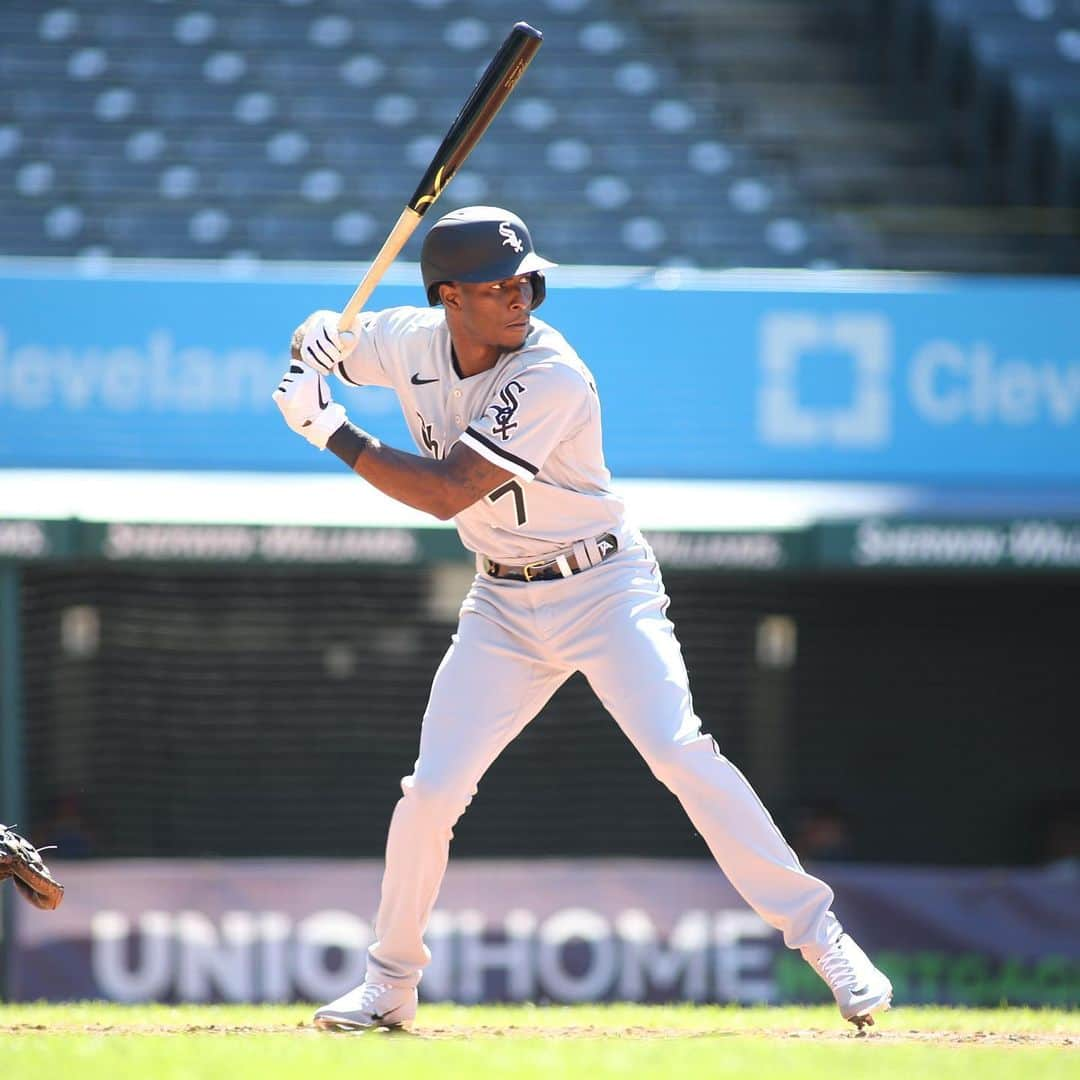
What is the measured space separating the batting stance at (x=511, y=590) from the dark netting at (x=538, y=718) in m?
4.91

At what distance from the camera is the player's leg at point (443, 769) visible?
13.1 ft

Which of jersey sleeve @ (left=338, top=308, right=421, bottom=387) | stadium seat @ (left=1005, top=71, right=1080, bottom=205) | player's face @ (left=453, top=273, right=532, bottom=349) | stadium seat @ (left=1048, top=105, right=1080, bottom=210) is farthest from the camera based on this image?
stadium seat @ (left=1005, top=71, right=1080, bottom=205)

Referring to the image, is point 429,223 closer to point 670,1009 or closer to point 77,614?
point 77,614

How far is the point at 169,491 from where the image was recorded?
25.6ft

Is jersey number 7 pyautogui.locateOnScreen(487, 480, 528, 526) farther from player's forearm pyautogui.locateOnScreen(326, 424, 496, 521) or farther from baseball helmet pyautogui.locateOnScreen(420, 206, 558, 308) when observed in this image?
baseball helmet pyautogui.locateOnScreen(420, 206, 558, 308)

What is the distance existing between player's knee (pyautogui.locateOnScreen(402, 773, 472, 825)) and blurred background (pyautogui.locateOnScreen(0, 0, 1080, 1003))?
11.6 feet

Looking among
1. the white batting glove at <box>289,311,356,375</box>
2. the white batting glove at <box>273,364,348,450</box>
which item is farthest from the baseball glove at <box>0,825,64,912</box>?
the white batting glove at <box>289,311,356,375</box>

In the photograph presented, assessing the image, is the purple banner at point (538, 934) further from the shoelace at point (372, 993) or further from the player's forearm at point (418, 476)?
the player's forearm at point (418, 476)

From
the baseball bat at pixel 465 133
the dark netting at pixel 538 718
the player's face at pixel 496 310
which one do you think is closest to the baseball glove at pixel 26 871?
the baseball bat at pixel 465 133

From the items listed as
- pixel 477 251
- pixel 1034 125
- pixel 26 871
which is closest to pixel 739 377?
pixel 1034 125

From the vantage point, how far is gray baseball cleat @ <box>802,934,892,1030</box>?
13.3ft

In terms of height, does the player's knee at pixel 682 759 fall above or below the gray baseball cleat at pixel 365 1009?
above

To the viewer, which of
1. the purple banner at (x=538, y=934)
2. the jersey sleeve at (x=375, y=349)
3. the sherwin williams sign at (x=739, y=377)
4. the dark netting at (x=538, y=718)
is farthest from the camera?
the dark netting at (x=538, y=718)

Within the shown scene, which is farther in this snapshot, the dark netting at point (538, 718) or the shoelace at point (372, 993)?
the dark netting at point (538, 718)
